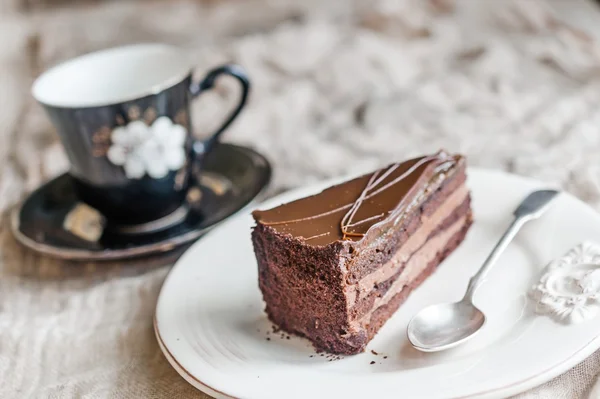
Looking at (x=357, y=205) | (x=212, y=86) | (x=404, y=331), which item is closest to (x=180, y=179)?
(x=212, y=86)

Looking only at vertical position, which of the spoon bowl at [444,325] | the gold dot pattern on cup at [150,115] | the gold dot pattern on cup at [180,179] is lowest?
the gold dot pattern on cup at [180,179]

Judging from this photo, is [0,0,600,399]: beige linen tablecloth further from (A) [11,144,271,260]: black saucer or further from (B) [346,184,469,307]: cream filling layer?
(B) [346,184,469,307]: cream filling layer

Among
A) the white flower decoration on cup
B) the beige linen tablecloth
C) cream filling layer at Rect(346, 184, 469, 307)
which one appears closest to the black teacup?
the white flower decoration on cup

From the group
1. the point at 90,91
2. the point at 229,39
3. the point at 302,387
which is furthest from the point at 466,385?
the point at 229,39

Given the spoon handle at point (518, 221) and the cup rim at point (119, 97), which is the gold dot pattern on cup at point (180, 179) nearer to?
the cup rim at point (119, 97)

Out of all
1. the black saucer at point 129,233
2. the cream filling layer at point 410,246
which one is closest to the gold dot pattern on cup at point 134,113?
the black saucer at point 129,233

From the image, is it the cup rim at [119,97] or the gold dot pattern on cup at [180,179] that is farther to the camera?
the gold dot pattern on cup at [180,179]

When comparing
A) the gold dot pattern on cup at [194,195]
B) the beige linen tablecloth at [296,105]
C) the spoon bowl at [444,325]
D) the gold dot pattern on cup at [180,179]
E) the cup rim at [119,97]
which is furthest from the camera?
the gold dot pattern on cup at [194,195]

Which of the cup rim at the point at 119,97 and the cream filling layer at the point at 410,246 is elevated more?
the cup rim at the point at 119,97
